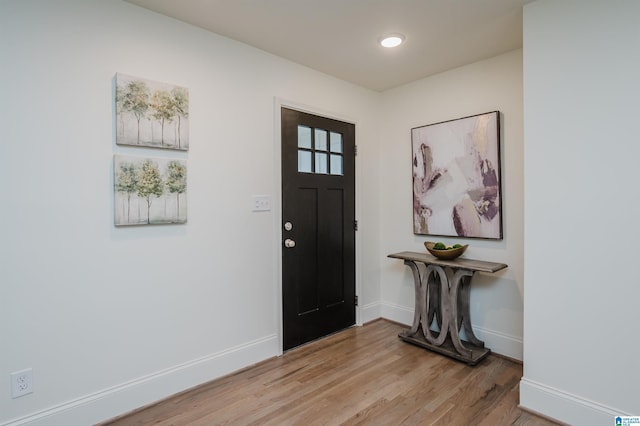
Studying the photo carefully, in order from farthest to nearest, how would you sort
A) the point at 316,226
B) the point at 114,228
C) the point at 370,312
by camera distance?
the point at 370,312, the point at 316,226, the point at 114,228

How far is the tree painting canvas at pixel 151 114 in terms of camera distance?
2.05 m

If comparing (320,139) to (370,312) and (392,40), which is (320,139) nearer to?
(392,40)

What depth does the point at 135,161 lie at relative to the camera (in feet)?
6.91

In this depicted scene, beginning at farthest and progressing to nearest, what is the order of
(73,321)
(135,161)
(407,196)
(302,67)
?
(407,196) → (302,67) → (135,161) → (73,321)

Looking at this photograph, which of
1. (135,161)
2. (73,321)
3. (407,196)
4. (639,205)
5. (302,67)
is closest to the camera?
(639,205)

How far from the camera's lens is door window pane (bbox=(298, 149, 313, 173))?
3035 mm

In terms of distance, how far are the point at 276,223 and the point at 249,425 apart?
Result: 1.44 m

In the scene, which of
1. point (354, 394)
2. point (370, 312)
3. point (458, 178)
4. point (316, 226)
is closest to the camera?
point (354, 394)

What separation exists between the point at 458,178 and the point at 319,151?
50.3 inches

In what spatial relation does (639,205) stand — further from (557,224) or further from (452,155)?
(452,155)

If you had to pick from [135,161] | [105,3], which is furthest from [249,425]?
[105,3]

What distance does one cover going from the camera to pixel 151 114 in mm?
2176

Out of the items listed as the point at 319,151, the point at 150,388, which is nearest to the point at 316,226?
the point at 319,151

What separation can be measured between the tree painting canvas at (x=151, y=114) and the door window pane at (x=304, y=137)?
101cm
